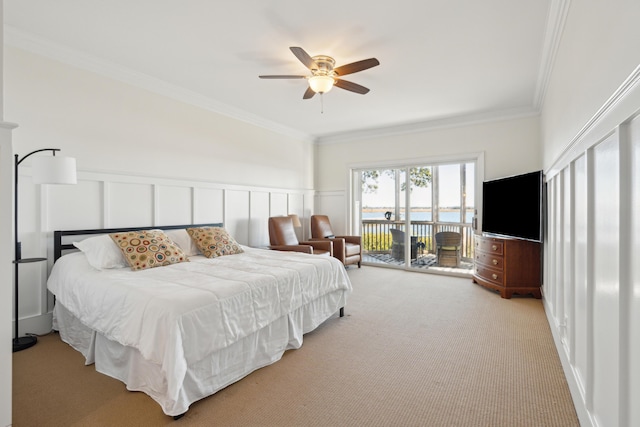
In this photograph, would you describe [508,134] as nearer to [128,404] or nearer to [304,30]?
[304,30]

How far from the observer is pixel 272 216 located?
5297 millimetres

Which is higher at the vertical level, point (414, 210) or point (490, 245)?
point (414, 210)

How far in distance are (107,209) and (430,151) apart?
185 inches

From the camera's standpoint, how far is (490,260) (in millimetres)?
4141

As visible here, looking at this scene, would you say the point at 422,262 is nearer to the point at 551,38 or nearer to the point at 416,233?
the point at 416,233

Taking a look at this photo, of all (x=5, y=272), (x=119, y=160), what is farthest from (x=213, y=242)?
(x=5, y=272)

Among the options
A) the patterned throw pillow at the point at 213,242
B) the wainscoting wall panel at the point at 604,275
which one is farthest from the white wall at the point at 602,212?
the patterned throw pillow at the point at 213,242

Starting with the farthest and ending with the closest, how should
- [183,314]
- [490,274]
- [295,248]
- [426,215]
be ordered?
1. [426,215]
2. [295,248]
3. [490,274]
4. [183,314]

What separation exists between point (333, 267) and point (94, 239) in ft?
7.21

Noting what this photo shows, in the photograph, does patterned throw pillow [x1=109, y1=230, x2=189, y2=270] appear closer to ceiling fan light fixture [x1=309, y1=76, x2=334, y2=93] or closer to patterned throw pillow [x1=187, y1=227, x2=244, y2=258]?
patterned throw pillow [x1=187, y1=227, x2=244, y2=258]

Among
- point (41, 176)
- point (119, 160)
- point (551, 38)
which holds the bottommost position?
point (41, 176)

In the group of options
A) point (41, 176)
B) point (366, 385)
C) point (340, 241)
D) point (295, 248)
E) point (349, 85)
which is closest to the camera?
point (366, 385)

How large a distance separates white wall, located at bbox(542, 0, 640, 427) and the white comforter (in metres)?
1.84

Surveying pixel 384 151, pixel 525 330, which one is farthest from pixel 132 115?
pixel 525 330
